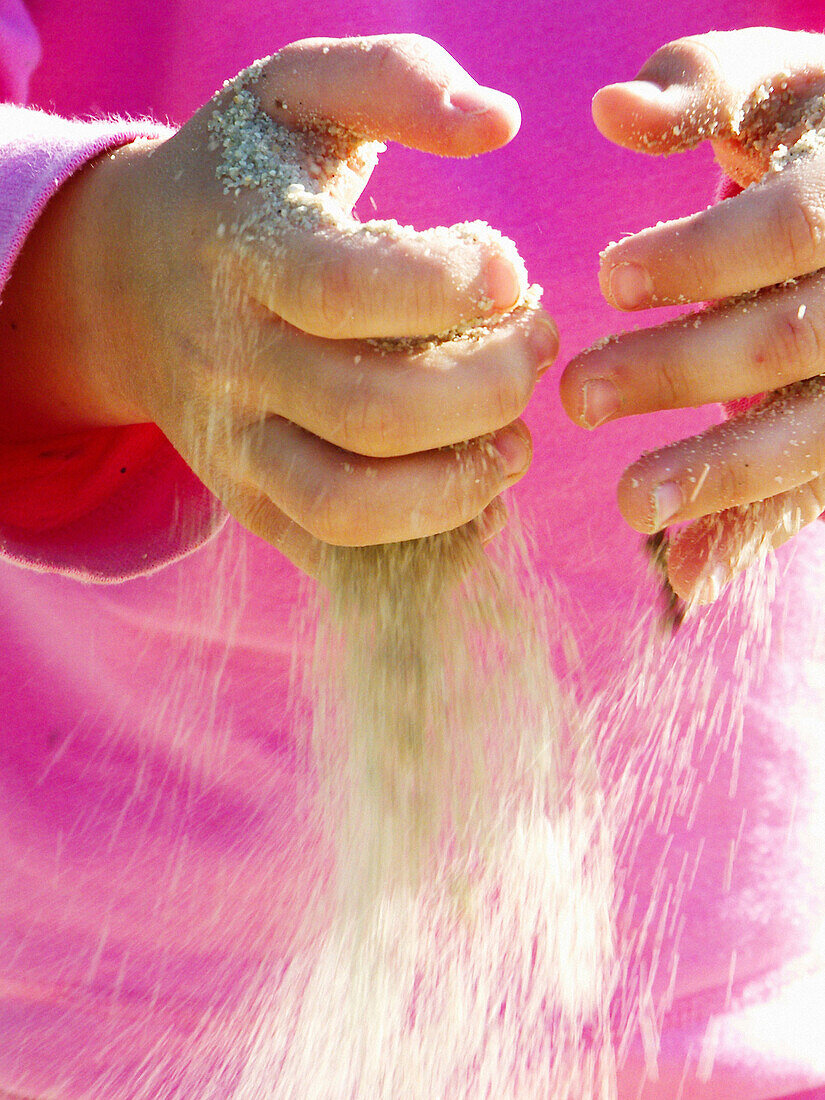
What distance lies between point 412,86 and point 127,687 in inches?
20.2

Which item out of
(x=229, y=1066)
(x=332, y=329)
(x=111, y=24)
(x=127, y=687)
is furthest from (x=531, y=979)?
(x=111, y=24)

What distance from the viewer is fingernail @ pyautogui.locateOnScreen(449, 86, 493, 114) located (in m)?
0.39

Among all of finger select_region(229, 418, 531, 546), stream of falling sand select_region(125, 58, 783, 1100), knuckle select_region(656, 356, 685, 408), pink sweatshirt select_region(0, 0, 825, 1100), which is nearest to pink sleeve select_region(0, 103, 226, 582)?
pink sweatshirt select_region(0, 0, 825, 1100)

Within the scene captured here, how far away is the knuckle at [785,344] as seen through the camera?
0.41 m

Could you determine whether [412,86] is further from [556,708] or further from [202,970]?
[202,970]

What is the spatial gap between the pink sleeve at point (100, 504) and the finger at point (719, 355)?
0.31 metres

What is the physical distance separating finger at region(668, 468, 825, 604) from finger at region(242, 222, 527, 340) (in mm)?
166

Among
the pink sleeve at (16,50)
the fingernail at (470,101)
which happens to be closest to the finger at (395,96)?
the fingernail at (470,101)

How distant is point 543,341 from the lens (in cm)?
43

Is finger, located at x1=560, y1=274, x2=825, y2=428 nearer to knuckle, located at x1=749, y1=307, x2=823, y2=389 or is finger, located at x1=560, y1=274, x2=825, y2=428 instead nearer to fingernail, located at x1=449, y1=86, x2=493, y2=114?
knuckle, located at x1=749, y1=307, x2=823, y2=389

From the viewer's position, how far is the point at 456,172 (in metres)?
0.68

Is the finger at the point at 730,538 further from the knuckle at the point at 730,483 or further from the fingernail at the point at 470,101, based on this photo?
the fingernail at the point at 470,101

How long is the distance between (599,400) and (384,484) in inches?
4.2

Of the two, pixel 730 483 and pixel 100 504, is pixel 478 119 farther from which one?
pixel 100 504
